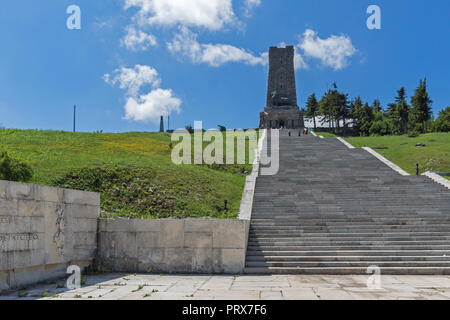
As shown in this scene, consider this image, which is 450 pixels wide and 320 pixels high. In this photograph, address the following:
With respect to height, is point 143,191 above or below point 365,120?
below

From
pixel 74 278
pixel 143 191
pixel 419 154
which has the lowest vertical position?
A: pixel 74 278

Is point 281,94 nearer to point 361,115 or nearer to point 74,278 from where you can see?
point 361,115

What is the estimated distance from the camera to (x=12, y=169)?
44.0 ft

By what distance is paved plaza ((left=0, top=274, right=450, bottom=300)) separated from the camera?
276 inches

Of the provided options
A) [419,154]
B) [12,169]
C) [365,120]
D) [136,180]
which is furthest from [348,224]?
[365,120]

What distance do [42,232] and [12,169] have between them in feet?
20.1

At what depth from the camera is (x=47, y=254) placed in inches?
341

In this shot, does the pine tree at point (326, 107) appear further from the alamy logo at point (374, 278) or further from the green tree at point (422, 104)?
the alamy logo at point (374, 278)

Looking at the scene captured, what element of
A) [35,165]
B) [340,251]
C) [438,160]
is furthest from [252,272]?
[438,160]

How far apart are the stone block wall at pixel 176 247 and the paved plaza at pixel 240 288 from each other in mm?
611

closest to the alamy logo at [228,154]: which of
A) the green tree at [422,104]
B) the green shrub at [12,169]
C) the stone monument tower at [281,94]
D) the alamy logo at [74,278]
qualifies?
the green shrub at [12,169]

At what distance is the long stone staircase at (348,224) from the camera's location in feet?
35.1

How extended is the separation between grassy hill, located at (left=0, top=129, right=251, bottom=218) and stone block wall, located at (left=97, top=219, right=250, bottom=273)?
2.53m

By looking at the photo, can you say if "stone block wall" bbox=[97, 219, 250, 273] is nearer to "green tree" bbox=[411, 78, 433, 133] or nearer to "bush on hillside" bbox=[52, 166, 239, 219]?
"bush on hillside" bbox=[52, 166, 239, 219]
